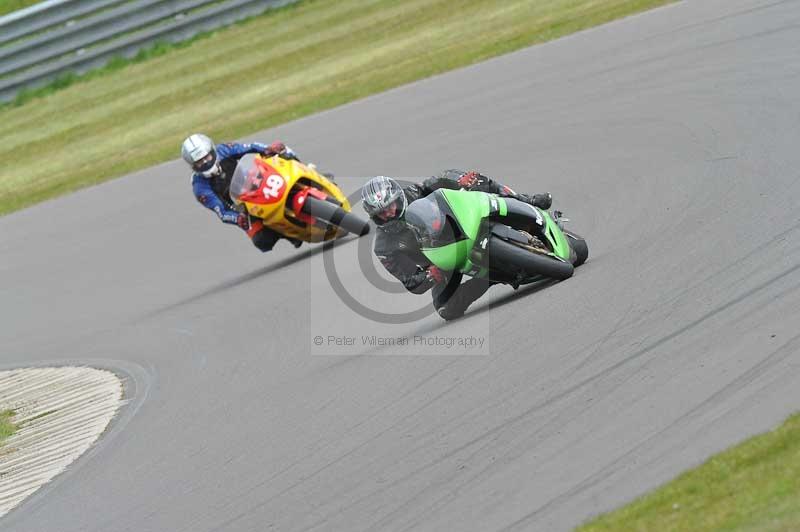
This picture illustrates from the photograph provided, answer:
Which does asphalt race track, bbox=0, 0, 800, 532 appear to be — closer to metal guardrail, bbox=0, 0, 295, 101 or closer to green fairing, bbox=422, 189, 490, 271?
green fairing, bbox=422, 189, 490, 271

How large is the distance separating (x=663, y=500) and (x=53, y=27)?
21.2m

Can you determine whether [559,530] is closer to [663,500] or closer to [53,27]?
[663,500]

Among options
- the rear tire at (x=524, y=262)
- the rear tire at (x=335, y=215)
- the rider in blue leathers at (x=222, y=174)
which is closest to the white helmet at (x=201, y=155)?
the rider in blue leathers at (x=222, y=174)

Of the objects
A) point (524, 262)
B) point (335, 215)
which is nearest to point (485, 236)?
point (524, 262)

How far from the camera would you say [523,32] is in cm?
1934

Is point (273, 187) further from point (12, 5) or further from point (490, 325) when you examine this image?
point (12, 5)

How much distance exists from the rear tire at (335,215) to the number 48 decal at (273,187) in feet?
1.07

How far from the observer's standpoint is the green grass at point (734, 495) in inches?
189

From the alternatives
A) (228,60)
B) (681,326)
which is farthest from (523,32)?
(681,326)

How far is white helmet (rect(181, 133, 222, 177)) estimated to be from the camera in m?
13.3

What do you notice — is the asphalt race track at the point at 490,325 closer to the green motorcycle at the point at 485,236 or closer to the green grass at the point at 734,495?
the green grass at the point at 734,495

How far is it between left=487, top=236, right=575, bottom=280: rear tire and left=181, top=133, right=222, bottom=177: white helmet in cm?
532

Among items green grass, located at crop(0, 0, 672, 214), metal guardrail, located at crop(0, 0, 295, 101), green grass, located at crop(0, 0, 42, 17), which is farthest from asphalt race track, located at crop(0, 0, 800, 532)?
green grass, located at crop(0, 0, 42, 17)

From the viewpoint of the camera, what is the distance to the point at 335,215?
502 inches
